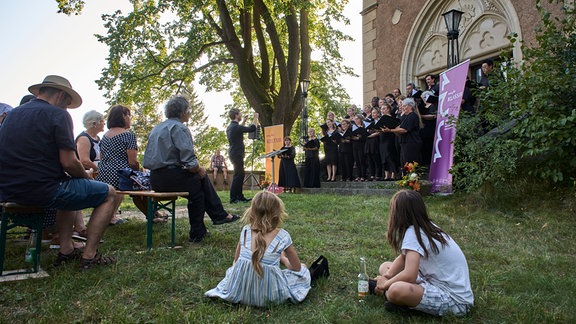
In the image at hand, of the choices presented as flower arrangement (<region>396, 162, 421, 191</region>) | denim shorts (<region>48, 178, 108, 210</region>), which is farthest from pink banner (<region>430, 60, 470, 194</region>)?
denim shorts (<region>48, 178, 108, 210</region>)

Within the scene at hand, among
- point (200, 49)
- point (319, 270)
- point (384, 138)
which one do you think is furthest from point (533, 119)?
point (200, 49)

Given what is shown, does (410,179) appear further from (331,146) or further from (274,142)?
(274,142)

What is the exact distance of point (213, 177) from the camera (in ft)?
65.4

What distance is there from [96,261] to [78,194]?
2.36ft

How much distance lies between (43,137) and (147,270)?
1.51m

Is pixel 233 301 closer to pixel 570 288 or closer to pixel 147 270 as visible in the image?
pixel 147 270

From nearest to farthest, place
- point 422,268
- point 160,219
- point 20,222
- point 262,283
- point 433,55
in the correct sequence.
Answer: point 422,268, point 262,283, point 20,222, point 160,219, point 433,55

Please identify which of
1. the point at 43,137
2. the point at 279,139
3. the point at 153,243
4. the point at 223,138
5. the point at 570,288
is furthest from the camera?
the point at 223,138

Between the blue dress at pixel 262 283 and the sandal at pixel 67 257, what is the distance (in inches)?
74.3

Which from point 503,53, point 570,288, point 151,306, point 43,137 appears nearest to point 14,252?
point 43,137

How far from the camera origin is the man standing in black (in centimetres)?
888

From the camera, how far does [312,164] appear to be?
1278 centimetres

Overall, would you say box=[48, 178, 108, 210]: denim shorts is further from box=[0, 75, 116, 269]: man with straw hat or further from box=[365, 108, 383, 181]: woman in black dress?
box=[365, 108, 383, 181]: woman in black dress

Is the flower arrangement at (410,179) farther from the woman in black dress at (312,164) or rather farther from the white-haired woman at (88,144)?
the white-haired woman at (88,144)
